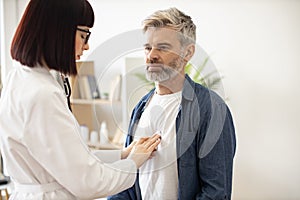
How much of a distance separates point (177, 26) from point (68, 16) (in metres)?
0.32

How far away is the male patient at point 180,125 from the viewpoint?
1211mm

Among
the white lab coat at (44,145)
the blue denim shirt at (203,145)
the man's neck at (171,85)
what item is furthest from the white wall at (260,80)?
the white lab coat at (44,145)

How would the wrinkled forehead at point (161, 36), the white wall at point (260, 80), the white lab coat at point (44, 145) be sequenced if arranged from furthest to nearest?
the white wall at point (260, 80)
the wrinkled forehead at point (161, 36)
the white lab coat at point (44, 145)

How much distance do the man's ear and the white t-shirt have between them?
0.37 feet

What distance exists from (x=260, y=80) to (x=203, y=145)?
149 centimetres

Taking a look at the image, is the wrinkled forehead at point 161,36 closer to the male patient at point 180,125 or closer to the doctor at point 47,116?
the male patient at point 180,125

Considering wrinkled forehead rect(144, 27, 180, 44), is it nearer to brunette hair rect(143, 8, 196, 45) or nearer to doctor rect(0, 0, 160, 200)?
brunette hair rect(143, 8, 196, 45)

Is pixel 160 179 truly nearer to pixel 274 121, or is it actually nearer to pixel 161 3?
pixel 274 121

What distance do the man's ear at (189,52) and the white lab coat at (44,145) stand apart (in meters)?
0.40

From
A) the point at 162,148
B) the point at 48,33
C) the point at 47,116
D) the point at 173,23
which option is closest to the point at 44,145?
the point at 47,116

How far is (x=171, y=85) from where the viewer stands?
1.30m

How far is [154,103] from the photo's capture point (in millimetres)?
1329

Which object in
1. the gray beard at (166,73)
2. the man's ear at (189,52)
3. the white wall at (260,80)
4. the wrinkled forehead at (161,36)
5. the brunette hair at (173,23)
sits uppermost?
the brunette hair at (173,23)

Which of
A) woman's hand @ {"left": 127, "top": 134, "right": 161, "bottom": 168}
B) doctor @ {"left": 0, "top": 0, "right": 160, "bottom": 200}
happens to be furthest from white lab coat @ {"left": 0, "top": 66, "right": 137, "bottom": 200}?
woman's hand @ {"left": 127, "top": 134, "right": 161, "bottom": 168}
